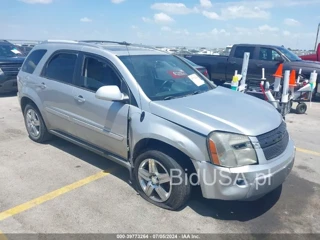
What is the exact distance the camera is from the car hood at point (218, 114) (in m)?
2.90

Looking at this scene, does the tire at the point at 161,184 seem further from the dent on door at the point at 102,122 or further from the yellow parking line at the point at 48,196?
the yellow parking line at the point at 48,196

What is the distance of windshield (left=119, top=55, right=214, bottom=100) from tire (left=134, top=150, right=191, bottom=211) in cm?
71

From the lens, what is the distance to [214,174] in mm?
2816

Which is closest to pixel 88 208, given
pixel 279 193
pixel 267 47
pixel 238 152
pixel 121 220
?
pixel 121 220

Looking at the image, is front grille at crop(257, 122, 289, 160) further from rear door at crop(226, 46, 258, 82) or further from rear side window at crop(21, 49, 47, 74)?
rear door at crop(226, 46, 258, 82)

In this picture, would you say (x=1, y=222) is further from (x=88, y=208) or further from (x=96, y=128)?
(x=96, y=128)

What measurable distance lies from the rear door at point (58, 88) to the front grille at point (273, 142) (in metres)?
2.58

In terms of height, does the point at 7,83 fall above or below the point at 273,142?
below

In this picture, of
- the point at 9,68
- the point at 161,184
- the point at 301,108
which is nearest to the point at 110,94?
the point at 161,184

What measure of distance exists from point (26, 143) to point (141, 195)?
2795 mm

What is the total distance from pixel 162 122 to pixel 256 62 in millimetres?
8663

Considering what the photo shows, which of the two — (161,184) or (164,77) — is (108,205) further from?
(164,77)

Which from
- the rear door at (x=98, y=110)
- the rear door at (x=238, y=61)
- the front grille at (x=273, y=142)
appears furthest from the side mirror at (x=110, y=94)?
the rear door at (x=238, y=61)

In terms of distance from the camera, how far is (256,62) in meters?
10.7
